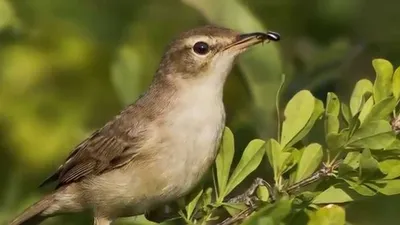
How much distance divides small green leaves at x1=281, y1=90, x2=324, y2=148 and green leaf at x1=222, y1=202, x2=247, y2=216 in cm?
23

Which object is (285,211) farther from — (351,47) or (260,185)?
(351,47)

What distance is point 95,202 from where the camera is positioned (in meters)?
4.22

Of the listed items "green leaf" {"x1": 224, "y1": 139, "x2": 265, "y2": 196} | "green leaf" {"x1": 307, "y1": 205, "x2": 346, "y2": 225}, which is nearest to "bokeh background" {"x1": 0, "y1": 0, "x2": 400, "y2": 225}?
"green leaf" {"x1": 224, "y1": 139, "x2": 265, "y2": 196}

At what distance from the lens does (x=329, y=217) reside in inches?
111

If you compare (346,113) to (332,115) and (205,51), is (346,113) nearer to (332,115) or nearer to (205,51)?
(332,115)

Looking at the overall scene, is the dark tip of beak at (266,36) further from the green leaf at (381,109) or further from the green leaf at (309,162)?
the green leaf at (381,109)

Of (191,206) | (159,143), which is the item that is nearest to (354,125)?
(191,206)

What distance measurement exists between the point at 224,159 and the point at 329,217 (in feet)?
2.83

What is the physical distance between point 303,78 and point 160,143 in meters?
0.73

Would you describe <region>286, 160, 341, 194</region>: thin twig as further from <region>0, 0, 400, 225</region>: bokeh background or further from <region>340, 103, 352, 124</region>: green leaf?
<region>0, 0, 400, 225</region>: bokeh background

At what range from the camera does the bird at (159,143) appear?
389cm

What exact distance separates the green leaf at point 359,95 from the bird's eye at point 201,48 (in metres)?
1.01

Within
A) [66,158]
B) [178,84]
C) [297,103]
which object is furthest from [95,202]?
[297,103]

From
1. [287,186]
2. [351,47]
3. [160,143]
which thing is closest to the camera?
[287,186]
